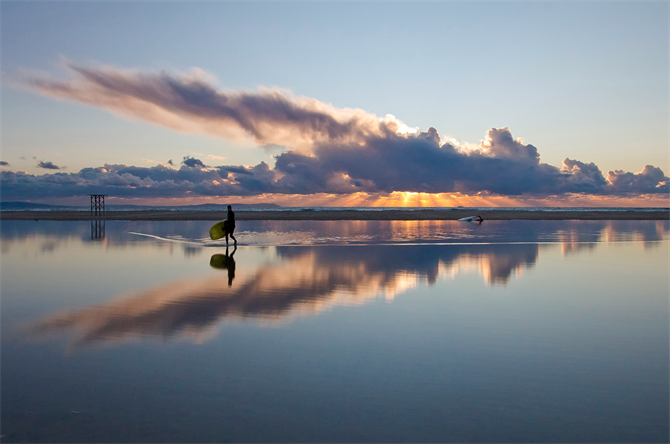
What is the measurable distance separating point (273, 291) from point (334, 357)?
4.94m

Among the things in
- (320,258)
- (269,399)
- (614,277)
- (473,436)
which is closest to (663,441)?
(473,436)

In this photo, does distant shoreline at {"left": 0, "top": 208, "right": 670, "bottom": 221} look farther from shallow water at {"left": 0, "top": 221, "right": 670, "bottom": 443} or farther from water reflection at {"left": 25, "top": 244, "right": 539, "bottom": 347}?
shallow water at {"left": 0, "top": 221, "right": 670, "bottom": 443}

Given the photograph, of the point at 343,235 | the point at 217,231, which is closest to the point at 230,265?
→ the point at 217,231

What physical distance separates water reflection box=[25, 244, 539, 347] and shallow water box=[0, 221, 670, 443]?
80 mm

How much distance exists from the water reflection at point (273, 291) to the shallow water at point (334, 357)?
80 millimetres

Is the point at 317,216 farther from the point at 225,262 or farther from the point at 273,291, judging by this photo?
the point at 273,291

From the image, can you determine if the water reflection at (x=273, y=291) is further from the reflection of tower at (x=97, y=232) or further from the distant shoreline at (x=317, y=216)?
the distant shoreline at (x=317, y=216)

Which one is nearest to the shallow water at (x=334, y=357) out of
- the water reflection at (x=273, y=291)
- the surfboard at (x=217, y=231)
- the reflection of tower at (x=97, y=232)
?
the water reflection at (x=273, y=291)

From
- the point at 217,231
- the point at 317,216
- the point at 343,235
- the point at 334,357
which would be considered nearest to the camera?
the point at 334,357

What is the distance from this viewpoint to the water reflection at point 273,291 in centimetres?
788

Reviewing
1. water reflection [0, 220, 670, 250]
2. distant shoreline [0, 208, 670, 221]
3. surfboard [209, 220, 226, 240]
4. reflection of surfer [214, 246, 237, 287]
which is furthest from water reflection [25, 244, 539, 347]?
distant shoreline [0, 208, 670, 221]

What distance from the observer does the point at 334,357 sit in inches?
248

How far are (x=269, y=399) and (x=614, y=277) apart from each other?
12.8 m

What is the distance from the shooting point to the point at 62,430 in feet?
14.0
